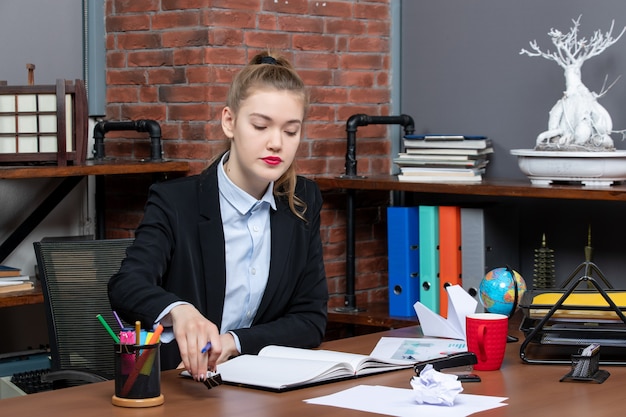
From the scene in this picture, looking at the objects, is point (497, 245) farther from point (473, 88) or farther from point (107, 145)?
point (107, 145)

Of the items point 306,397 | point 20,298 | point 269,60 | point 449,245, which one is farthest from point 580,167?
point 20,298

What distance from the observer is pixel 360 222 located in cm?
397

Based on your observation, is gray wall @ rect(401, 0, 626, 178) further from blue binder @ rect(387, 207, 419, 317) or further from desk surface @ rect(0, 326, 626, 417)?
desk surface @ rect(0, 326, 626, 417)

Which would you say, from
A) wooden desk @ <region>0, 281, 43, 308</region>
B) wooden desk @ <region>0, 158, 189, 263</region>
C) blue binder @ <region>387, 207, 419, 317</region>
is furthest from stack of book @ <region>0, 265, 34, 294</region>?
blue binder @ <region>387, 207, 419, 317</region>

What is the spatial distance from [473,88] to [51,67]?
1536mm

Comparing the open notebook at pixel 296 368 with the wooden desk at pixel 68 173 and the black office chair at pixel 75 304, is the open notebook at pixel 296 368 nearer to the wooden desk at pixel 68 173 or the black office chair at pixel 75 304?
the black office chair at pixel 75 304

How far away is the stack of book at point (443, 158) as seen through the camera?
3467 millimetres

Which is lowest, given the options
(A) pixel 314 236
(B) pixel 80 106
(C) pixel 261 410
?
(C) pixel 261 410

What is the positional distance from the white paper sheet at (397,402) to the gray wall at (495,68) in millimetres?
1843

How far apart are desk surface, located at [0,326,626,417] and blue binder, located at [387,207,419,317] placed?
1.59 m

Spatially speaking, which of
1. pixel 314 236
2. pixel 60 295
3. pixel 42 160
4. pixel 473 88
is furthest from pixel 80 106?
pixel 473 88

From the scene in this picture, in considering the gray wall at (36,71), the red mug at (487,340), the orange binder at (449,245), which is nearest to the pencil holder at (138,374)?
the red mug at (487,340)

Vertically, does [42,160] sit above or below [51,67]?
below

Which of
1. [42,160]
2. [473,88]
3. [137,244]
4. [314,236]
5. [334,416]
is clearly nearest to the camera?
[334,416]
